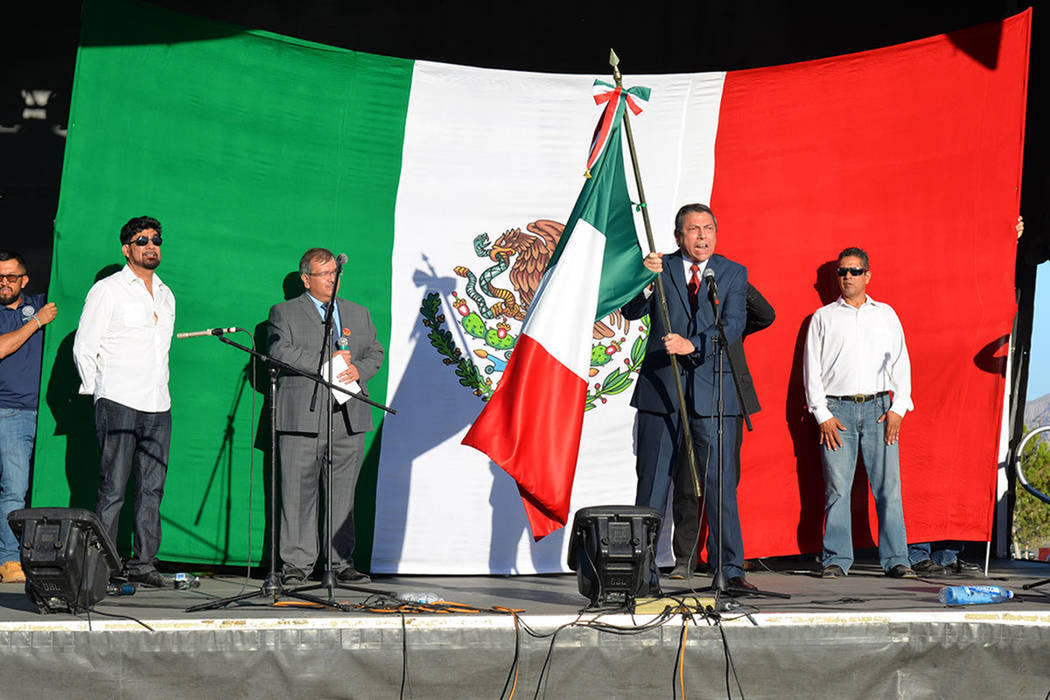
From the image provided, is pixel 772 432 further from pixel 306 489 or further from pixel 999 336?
pixel 306 489

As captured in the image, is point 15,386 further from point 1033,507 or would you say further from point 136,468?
point 1033,507

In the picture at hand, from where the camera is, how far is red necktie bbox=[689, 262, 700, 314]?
5250 mm

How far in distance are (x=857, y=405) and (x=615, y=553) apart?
83.6 inches

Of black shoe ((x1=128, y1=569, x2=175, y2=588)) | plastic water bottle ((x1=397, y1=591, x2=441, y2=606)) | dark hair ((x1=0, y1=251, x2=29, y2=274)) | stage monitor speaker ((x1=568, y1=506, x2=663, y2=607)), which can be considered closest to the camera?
stage monitor speaker ((x1=568, y1=506, x2=663, y2=607))

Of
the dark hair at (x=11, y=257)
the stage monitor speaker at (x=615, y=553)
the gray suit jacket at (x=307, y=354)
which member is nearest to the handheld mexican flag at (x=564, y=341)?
the stage monitor speaker at (x=615, y=553)

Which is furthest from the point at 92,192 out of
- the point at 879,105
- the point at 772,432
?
the point at 879,105

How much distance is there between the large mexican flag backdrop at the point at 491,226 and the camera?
5.68 m

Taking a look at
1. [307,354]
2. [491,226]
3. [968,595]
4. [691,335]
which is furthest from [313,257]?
[968,595]

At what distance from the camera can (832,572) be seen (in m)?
5.65

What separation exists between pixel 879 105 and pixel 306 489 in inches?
142

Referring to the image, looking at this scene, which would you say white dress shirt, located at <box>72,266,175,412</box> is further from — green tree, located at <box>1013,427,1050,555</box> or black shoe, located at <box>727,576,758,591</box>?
green tree, located at <box>1013,427,1050,555</box>

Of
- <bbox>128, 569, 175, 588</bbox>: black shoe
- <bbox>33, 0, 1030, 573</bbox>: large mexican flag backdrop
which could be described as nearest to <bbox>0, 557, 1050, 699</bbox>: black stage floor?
<bbox>128, 569, 175, 588</bbox>: black shoe

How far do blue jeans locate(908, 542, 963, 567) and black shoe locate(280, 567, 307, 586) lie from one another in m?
3.12

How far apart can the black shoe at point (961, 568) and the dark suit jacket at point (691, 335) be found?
165cm
